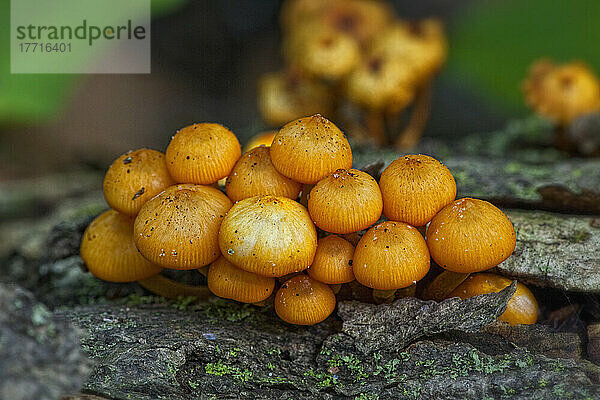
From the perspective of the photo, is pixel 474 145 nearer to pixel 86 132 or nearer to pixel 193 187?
pixel 193 187

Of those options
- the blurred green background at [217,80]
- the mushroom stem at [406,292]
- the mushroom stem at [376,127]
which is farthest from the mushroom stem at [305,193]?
the blurred green background at [217,80]

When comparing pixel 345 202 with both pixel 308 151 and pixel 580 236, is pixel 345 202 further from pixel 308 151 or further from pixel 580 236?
pixel 580 236

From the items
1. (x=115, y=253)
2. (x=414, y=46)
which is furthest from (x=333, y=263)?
(x=414, y=46)

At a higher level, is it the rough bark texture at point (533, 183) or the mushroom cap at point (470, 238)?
the rough bark texture at point (533, 183)

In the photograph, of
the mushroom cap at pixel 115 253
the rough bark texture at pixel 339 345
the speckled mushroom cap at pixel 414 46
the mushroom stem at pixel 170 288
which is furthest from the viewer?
the speckled mushroom cap at pixel 414 46

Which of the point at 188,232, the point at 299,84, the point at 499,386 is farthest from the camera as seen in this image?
the point at 299,84

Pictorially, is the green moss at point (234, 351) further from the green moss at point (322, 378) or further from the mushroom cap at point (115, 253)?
the mushroom cap at point (115, 253)

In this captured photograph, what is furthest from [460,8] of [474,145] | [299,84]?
[299,84]
